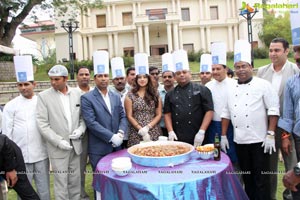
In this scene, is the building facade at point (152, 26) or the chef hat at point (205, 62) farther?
the building facade at point (152, 26)

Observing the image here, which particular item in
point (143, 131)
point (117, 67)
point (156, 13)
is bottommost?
Result: point (143, 131)

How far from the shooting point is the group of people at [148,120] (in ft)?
9.73

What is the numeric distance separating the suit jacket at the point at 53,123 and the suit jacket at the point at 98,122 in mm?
171

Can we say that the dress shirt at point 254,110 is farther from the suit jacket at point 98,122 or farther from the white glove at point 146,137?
the suit jacket at point 98,122

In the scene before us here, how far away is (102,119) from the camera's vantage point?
3.24 metres

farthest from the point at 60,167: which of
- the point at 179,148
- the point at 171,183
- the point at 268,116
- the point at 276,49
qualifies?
the point at 276,49

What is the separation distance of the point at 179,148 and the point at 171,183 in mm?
730

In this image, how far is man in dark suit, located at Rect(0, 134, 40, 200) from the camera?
107 inches

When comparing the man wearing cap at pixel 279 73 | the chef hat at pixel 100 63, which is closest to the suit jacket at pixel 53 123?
the chef hat at pixel 100 63

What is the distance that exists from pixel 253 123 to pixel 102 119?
1.76 metres

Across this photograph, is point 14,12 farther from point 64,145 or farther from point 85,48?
point 64,145

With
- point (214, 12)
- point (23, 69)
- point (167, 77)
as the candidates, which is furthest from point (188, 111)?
point (214, 12)

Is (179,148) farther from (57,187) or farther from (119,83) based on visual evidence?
(119,83)

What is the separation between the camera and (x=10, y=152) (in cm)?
273
